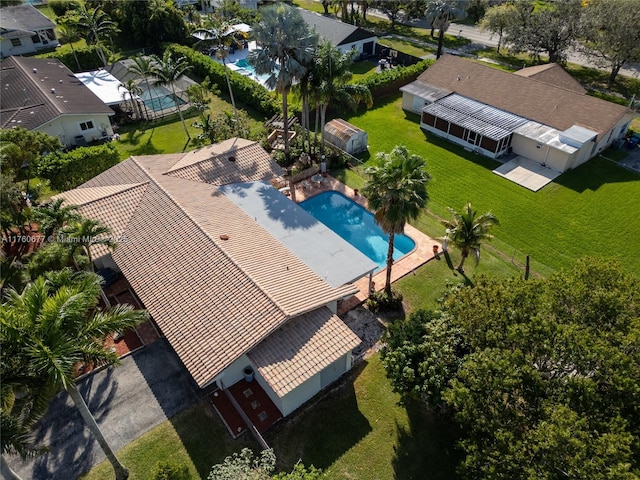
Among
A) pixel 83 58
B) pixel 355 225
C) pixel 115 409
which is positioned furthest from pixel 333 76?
pixel 83 58

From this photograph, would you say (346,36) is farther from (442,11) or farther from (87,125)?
(87,125)

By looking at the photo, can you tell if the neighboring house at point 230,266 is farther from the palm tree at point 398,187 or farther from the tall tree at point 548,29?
the tall tree at point 548,29

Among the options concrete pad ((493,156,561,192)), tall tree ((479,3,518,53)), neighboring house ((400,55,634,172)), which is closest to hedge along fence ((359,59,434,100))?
neighboring house ((400,55,634,172))

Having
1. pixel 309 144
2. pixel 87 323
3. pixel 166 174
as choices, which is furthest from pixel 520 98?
pixel 87 323

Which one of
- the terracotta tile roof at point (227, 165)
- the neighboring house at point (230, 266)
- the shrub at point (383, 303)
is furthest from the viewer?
the terracotta tile roof at point (227, 165)

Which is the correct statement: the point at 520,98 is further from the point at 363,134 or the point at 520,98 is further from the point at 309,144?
the point at 309,144

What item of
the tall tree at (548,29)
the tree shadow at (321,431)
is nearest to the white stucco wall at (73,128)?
the tree shadow at (321,431)
